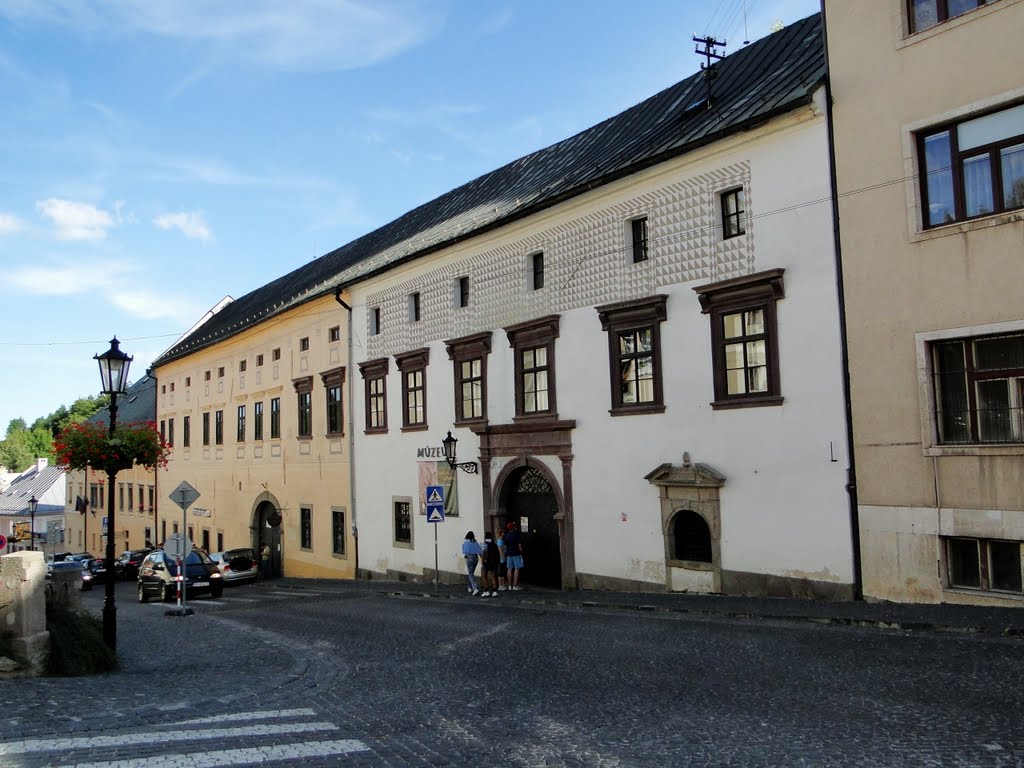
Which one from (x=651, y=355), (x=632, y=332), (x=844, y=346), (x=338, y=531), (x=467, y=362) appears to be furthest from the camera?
(x=338, y=531)

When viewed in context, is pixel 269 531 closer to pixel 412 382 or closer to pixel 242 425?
pixel 242 425

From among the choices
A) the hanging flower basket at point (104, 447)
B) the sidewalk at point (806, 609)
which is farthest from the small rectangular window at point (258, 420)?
the hanging flower basket at point (104, 447)

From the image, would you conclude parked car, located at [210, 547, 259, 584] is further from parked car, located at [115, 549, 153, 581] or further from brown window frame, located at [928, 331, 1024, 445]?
brown window frame, located at [928, 331, 1024, 445]

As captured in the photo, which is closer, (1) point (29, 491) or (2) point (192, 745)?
(2) point (192, 745)

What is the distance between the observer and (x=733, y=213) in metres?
17.5

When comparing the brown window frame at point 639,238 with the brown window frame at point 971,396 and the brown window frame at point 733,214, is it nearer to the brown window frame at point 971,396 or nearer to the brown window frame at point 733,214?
the brown window frame at point 733,214

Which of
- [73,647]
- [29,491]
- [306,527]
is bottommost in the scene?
[306,527]

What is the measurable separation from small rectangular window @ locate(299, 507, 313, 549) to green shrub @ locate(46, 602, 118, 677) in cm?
2243

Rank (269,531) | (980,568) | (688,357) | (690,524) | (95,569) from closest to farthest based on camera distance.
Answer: (980,568) → (688,357) → (690,524) → (269,531) → (95,569)

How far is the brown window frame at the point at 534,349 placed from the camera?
21.8 meters

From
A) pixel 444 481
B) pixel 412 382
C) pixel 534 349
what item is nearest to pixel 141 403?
pixel 412 382

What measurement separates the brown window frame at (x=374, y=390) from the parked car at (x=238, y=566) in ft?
28.9

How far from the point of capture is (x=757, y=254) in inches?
662

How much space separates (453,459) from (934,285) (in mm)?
14176
